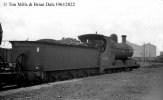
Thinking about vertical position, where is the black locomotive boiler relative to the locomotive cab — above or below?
below

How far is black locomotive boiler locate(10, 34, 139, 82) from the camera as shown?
454 inches

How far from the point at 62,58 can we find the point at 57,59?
1.51ft

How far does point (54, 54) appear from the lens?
40.2ft

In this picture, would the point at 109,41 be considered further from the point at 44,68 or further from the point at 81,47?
the point at 44,68

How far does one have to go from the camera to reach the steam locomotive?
11.5 metres

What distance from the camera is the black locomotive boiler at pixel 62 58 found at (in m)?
11.5

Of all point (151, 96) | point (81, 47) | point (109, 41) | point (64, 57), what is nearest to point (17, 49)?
point (64, 57)

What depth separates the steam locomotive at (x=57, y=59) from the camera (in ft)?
37.6

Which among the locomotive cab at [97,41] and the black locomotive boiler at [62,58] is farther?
the locomotive cab at [97,41]

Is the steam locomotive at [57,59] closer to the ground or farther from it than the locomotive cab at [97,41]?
closer to the ground

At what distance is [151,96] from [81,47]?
7666mm

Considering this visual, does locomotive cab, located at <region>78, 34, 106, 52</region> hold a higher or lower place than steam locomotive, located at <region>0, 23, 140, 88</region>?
higher

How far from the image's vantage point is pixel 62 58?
42.3 ft

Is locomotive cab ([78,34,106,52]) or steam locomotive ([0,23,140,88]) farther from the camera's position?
locomotive cab ([78,34,106,52])
